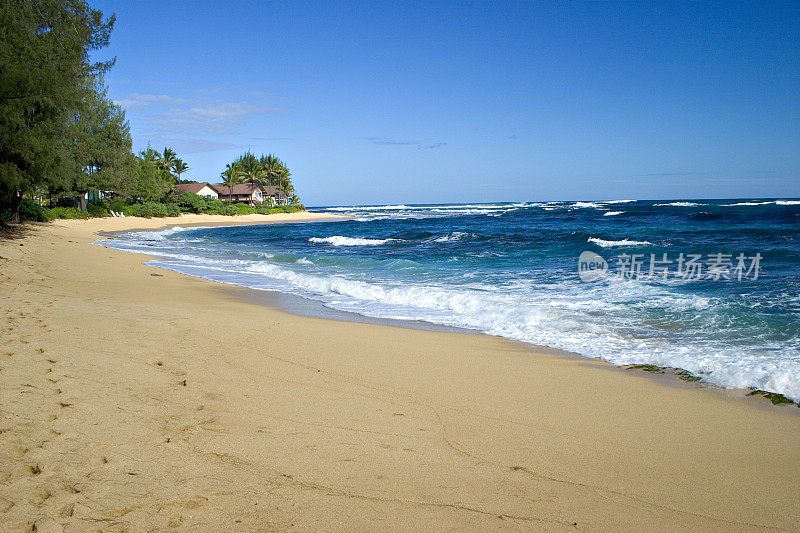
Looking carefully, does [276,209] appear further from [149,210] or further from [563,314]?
[563,314]

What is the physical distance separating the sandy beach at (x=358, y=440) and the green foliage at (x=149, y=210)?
5117 centimetres

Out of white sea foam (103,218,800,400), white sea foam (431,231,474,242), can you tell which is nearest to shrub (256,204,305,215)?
white sea foam (431,231,474,242)

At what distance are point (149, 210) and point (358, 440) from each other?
55938 millimetres

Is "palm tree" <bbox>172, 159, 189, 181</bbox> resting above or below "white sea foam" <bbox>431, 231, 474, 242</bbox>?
above

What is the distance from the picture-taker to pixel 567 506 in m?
2.74

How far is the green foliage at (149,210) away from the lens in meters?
51.6

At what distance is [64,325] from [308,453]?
14.8 feet

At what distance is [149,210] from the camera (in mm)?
52312

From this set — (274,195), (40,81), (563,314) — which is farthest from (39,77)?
(274,195)

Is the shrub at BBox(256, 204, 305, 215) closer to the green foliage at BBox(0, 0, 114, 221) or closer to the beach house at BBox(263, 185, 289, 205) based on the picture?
the beach house at BBox(263, 185, 289, 205)


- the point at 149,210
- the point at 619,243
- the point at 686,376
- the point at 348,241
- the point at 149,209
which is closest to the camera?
the point at 686,376

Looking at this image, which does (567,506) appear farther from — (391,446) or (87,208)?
(87,208)

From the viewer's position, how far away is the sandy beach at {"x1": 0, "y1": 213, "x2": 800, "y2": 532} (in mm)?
2562

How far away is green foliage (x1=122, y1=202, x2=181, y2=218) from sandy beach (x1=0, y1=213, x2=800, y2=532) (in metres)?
51.2
